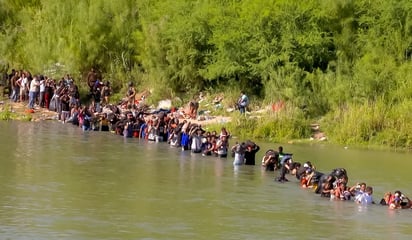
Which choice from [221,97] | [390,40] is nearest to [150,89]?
[221,97]

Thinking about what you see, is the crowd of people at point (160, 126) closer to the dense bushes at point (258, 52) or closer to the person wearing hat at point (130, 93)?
the person wearing hat at point (130, 93)

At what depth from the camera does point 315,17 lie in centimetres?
4559

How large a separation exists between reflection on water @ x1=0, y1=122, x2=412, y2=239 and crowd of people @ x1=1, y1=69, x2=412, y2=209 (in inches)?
18.0

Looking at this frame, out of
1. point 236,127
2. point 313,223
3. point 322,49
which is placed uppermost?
point 322,49

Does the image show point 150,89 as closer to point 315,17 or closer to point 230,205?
point 315,17

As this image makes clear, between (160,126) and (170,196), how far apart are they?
12.9 m

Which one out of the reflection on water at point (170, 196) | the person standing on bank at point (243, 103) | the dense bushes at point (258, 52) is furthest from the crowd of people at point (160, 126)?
the dense bushes at point (258, 52)

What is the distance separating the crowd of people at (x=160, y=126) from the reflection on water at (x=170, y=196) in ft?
1.50

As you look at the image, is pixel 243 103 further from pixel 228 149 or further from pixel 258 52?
pixel 228 149

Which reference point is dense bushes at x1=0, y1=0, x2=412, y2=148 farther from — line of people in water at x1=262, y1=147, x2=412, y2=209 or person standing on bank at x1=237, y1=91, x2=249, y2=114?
line of people in water at x1=262, y1=147, x2=412, y2=209

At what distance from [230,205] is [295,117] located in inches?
626

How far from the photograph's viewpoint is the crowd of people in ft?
Result: 88.7

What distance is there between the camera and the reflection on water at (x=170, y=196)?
21.8 meters

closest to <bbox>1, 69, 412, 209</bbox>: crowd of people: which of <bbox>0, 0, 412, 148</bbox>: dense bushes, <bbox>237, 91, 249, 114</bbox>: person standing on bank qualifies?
<bbox>237, 91, 249, 114</bbox>: person standing on bank
